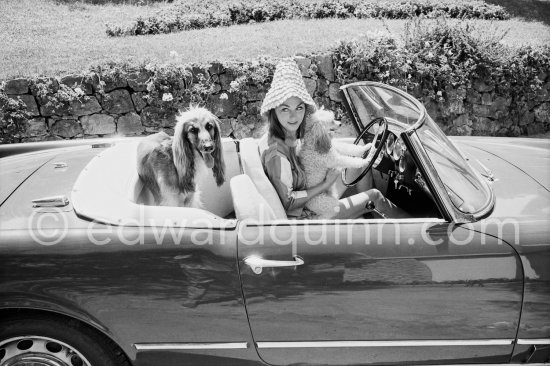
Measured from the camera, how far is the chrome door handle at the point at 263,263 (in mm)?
2043

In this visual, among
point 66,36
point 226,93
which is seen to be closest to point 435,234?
point 226,93

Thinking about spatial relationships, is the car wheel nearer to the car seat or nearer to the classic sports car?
the classic sports car

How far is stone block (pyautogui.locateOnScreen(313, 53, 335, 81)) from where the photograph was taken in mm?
6703

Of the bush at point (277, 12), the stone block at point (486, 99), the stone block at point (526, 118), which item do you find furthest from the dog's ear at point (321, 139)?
the bush at point (277, 12)

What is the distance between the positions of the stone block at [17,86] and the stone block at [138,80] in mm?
1160

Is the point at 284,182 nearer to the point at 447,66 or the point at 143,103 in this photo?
the point at 143,103

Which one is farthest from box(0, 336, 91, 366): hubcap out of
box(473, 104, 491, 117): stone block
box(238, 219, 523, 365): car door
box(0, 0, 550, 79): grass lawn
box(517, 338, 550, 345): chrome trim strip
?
box(473, 104, 491, 117): stone block

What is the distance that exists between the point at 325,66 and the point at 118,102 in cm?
268

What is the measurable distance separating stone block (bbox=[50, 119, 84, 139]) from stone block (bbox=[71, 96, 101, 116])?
15 cm

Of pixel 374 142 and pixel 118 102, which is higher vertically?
pixel 374 142

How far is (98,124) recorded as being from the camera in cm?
638

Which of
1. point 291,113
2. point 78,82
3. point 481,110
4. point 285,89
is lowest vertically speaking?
point 481,110

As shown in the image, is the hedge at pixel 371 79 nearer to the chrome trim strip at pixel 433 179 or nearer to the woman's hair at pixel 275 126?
the woman's hair at pixel 275 126

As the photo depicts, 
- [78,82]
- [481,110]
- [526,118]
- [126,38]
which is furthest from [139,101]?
[526,118]
